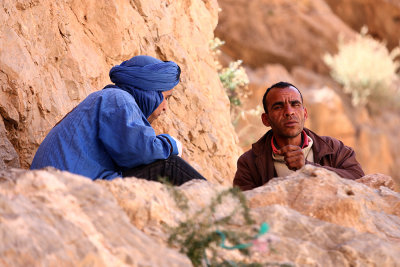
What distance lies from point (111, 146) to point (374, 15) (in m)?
15.9

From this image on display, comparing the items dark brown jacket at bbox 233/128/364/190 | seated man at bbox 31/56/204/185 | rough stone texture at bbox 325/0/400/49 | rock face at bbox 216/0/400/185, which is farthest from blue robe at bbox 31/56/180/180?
rough stone texture at bbox 325/0/400/49

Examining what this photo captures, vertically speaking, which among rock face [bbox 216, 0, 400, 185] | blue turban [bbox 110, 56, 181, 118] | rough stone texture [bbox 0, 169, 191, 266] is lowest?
rough stone texture [bbox 0, 169, 191, 266]

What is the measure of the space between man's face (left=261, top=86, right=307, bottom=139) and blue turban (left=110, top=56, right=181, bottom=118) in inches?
34.7

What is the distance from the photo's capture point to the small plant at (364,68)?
16.8m

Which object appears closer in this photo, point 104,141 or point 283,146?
point 104,141

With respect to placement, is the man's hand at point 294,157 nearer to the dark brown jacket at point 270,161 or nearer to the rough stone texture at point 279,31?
the dark brown jacket at point 270,161

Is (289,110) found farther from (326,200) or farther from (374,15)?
(374,15)

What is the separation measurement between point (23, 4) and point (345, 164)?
114 inches

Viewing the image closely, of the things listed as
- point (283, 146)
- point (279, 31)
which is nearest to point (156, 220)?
point (283, 146)

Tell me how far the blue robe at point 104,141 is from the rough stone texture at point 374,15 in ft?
50.6

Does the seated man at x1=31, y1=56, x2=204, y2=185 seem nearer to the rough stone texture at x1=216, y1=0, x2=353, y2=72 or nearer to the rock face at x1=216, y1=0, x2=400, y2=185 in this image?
the rock face at x1=216, y1=0, x2=400, y2=185

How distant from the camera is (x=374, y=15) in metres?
17.6

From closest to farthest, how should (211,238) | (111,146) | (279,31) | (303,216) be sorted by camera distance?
(211,238), (303,216), (111,146), (279,31)

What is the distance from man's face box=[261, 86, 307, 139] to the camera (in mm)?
4250
